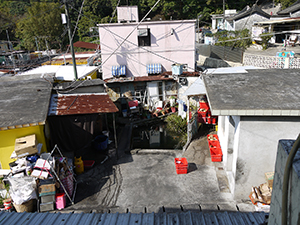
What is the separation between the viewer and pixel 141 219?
519cm

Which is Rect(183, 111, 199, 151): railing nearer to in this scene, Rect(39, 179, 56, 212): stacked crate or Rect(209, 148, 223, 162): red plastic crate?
Rect(209, 148, 223, 162): red plastic crate

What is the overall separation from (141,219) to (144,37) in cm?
1736

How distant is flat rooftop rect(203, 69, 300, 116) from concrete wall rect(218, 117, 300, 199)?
559 mm

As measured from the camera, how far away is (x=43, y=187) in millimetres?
8555

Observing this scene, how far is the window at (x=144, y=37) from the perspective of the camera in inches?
768

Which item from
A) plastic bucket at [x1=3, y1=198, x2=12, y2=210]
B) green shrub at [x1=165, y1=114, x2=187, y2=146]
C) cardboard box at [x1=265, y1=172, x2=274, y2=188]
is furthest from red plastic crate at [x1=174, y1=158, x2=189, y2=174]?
plastic bucket at [x1=3, y1=198, x2=12, y2=210]

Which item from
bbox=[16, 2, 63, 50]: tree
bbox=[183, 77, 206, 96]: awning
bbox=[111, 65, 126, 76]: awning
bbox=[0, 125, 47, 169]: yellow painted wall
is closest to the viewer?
bbox=[0, 125, 47, 169]: yellow painted wall

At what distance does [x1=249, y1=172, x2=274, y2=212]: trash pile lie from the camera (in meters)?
7.73

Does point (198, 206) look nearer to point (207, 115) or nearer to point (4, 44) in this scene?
point (207, 115)

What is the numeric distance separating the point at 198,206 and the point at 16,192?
6.66 m

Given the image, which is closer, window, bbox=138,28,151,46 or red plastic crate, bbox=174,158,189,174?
red plastic crate, bbox=174,158,189,174

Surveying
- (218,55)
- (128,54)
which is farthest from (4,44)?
(218,55)

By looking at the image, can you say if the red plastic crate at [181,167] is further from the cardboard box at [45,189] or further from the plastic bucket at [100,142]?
the cardboard box at [45,189]

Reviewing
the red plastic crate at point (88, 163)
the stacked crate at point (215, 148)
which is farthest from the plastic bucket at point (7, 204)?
the stacked crate at point (215, 148)
